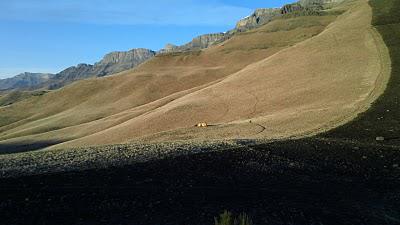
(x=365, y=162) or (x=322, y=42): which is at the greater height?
(x=322, y=42)

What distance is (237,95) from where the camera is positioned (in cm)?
6650

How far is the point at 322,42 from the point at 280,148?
215ft

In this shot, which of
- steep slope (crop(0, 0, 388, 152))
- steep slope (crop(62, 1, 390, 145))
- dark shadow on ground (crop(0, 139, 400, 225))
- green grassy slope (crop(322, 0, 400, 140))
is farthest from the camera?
steep slope (crop(0, 0, 388, 152))

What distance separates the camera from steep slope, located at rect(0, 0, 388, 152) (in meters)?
41.8

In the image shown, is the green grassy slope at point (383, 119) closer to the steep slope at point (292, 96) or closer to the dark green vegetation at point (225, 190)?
the steep slope at point (292, 96)

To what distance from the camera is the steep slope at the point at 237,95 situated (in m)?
41.8

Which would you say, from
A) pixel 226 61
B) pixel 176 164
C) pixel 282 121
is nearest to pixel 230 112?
pixel 282 121

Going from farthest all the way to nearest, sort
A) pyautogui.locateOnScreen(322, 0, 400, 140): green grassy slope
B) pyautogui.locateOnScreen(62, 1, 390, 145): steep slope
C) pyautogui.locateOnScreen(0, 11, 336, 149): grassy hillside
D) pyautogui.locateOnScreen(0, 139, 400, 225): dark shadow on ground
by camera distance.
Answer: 1. pyautogui.locateOnScreen(0, 11, 336, 149): grassy hillside
2. pyautogui.locateOnScreen(62, 1, 390, 145): steep slope
3. pyautogui.locateOnScreen(322, 0, 400, 140): green grassy slope
4. pyautogui.locateOnScreen(0, 139, 400, 225): dark shadow on ground

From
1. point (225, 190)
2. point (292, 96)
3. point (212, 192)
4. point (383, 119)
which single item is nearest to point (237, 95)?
point (292, 96)

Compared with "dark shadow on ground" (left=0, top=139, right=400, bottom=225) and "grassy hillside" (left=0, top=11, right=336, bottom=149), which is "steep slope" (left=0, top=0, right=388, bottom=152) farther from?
"dark shadow on ground" (left=0, top=139, right=400, bottom=225)

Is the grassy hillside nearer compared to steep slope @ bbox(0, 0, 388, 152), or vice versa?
steep slope @ bbox(0, 0, 388, 152)

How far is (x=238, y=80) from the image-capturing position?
3123 inches

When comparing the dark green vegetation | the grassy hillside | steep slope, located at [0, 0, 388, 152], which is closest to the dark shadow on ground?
the dark green vegetation

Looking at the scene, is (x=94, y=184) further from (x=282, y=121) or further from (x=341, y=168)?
(x=282, y=121)
